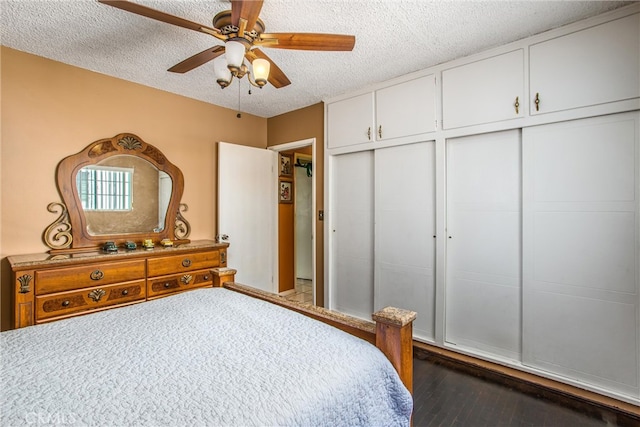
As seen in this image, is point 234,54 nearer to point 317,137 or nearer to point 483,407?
point 317,137

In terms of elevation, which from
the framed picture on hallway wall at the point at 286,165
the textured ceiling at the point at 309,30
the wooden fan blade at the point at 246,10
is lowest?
the framed picture on hallway wall at the point at 286,165

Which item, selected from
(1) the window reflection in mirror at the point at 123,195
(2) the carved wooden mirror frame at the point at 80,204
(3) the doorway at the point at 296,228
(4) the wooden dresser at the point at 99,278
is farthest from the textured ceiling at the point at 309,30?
(4) the wooden dresser at the point at 99,278

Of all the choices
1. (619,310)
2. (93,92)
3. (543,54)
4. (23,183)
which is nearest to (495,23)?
(543,54)

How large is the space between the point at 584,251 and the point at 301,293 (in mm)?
3352

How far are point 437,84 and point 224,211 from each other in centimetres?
259

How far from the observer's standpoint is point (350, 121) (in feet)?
10.8

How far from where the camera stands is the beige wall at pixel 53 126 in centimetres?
238

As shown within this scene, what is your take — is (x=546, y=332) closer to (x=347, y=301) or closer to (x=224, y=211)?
(x=347, y=301)

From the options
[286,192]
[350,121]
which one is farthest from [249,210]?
[350,121]

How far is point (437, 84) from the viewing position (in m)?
2.68

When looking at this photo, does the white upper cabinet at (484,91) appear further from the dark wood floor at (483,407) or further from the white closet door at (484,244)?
the dark wood floor at (483,407)

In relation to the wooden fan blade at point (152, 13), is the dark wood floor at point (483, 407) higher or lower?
lower

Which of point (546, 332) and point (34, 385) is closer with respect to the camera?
point (34, 385)

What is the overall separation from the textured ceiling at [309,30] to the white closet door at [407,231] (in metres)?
0.81
